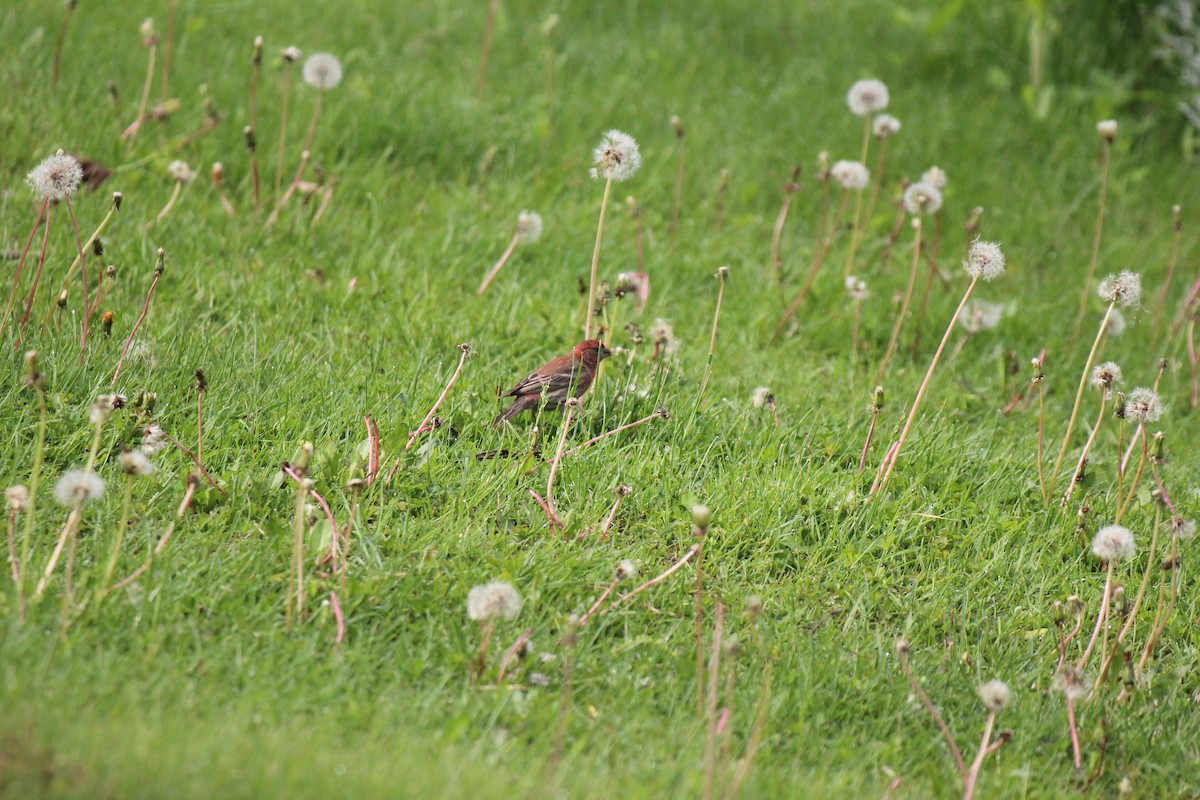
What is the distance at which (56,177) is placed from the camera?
3.63 m

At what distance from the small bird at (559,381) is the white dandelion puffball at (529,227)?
1.24m

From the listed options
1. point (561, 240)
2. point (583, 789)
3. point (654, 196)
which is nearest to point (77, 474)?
point (583, 789)

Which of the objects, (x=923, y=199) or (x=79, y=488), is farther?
(x=923, y=199)

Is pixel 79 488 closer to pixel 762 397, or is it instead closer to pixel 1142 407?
pixel 762 397

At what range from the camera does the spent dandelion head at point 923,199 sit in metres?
4.68

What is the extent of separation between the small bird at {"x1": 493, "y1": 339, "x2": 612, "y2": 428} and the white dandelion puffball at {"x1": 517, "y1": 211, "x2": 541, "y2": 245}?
4.07 feet

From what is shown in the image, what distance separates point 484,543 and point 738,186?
3487 millimetres

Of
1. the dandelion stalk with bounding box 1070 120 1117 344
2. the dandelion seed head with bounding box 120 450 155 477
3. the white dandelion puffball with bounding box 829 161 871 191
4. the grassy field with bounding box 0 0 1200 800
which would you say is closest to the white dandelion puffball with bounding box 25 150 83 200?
the grassy field with bounding box 0 0 1200 800

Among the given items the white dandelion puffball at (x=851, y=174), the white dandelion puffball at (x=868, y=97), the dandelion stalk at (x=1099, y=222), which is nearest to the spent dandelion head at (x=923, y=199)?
the white dandelion puffball at (x=851, y=174)

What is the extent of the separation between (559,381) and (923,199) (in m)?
1.70

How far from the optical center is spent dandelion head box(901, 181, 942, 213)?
468 centimetres

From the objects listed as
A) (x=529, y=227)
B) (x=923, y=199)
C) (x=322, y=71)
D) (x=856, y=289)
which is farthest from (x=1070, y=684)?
(x=322, y=71)

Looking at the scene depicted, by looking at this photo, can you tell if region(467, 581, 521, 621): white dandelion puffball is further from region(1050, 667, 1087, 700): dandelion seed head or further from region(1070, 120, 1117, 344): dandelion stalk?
region(1070, 120, 1117, 344): dandelion stalk

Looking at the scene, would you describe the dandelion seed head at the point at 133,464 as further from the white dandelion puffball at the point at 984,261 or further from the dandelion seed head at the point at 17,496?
the white dandelion puffball at the point at 984,261
